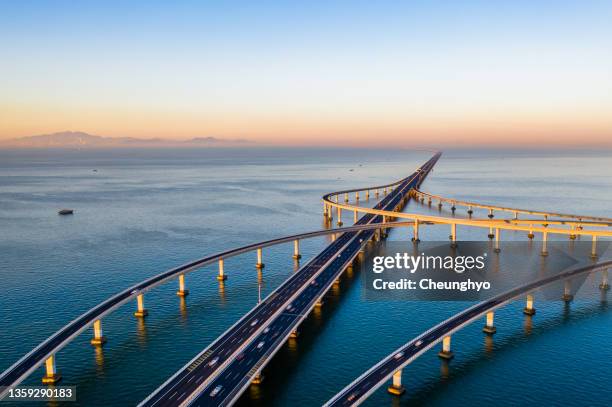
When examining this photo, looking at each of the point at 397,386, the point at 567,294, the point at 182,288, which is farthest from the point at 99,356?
the point at 567,294

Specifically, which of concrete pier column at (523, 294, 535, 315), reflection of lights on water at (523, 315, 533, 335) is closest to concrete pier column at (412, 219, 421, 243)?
concrete pier column at (523, 294, 535, 315)

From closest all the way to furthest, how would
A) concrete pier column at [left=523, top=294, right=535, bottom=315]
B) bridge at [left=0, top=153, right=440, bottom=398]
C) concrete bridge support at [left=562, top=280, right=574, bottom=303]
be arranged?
bridge at [left=0, top=153, right=440, bottom=398] → concrete pier column at [left=523, top=294, right=535, bottom=315] → concrete bridge support at [left=562, top=280, right=574, bottom=303]

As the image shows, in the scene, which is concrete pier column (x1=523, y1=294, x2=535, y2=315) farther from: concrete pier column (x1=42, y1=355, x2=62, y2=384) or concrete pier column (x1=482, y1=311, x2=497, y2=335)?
concrete pier column (x1=42, y1=355, x2=62, y2=384)

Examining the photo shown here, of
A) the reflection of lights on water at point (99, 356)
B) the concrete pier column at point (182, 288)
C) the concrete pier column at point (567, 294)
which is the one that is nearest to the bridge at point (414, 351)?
the concrete pier column at point (567, 294)

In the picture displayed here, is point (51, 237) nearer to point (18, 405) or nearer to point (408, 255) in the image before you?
point (18, 405)

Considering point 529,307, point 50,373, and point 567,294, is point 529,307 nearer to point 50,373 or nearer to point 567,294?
point 567,294

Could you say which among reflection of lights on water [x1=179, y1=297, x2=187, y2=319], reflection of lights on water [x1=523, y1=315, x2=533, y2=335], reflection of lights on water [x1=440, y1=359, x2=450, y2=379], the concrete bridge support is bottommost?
reflection of lights on water [x1=440, y1=359, x2=450, y2=379]

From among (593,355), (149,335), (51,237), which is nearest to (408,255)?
(593,355)
